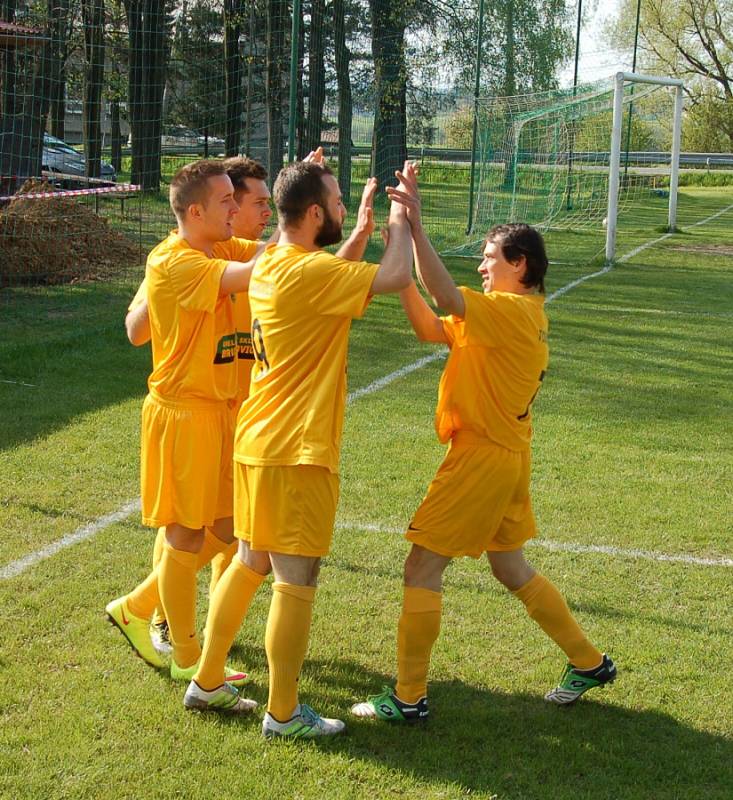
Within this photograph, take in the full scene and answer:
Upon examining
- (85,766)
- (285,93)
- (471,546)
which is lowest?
(85,766)

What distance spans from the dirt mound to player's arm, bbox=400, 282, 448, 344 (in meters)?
9.94

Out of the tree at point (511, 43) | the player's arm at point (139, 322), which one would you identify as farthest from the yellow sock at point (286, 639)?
the tree at point (511, 43)

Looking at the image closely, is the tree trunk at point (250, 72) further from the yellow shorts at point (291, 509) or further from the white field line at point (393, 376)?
the yellow shorts at point (291, 509)

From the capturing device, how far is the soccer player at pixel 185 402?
3758mm

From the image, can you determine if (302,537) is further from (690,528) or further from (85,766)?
(690,528)

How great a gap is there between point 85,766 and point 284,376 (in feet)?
4.55

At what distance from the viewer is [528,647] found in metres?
4.34

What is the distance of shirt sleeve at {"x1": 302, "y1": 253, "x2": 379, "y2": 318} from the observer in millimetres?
3268

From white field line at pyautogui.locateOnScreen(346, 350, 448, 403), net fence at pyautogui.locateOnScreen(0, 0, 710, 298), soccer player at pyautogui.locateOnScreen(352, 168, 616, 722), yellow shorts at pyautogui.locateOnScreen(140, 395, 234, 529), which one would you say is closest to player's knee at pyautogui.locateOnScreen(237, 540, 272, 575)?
yellow shorts at pyautogui.locateOnScreen(140, 395, 234, 529)

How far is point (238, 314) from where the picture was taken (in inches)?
159

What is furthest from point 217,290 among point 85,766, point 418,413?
point 418,413

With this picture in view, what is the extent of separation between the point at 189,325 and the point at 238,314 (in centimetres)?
31

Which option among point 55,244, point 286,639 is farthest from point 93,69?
point 286,639

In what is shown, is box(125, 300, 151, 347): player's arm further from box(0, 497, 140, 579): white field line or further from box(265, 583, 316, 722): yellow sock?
box(0, 497, 140, 579): white field line
